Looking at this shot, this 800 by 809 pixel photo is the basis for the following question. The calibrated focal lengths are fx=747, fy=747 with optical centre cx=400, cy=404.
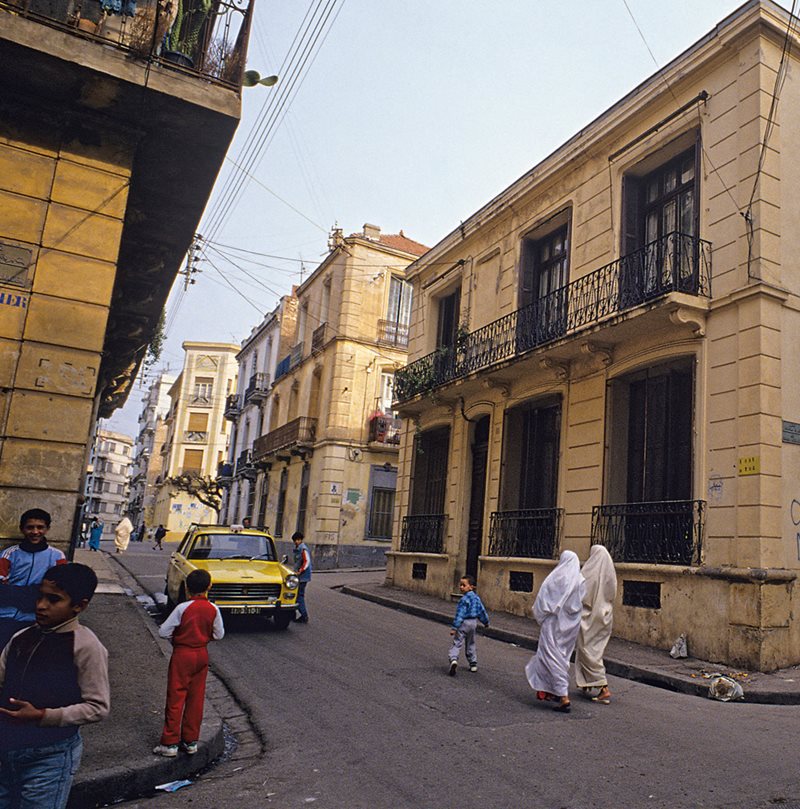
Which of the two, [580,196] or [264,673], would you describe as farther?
[580,196]

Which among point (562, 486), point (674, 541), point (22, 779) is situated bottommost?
point (22, 779)

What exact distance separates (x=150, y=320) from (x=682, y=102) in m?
9.73

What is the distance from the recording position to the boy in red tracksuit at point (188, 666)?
5090mm

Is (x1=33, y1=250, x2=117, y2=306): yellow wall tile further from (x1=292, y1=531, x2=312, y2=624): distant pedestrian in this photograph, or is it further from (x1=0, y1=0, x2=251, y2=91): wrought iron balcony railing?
(x1=292, y1=531, x2=312, y2=624): distant pedestrian

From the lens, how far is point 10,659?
2949 millimetres

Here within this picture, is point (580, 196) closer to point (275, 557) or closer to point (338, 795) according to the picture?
point (275, 557)

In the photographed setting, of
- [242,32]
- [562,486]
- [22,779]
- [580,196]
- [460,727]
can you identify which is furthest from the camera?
[580,196]

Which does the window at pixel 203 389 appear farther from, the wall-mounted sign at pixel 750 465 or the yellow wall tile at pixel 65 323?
A: the yellow wall tile at pixel 65 323

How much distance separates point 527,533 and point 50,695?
12.4m

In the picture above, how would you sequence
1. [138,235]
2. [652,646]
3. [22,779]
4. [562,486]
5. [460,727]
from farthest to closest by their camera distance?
[562,486] → [652,646] → [138,235] → [460,727] → [22,779]

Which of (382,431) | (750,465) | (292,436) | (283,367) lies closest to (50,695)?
(750,465)

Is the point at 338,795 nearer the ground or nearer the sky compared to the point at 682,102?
nearer the ground

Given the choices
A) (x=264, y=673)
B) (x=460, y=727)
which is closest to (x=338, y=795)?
(x=460, y=727)

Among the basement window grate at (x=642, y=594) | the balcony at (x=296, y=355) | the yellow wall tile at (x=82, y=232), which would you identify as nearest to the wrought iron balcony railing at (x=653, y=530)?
the basement window grate at (x=642, y=594)
